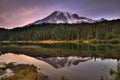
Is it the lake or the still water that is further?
the lake

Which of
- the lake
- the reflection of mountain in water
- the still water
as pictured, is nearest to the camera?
the still water

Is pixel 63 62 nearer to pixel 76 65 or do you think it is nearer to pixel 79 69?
pixel 76 65

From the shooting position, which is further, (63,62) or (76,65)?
(63,62)

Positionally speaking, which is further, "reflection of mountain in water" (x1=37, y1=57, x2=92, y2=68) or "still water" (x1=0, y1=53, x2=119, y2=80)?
"reflection of mountain in water" (x1=37, y1=57, x2=92, y2=68)

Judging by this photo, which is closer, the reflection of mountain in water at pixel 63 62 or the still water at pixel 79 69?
the still water at pixel 79 69

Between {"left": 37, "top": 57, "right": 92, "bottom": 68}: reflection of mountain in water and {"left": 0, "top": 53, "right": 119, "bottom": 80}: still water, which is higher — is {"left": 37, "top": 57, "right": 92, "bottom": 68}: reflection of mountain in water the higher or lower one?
the lower one

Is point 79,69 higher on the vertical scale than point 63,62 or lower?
higher

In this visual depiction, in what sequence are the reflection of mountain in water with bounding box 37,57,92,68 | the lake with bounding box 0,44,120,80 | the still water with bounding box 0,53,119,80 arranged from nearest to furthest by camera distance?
the still water with bounding box 0,53,119,80, the lake with bounding box 0,44,120,80, the reflection of mountain in water with bounding box 37,57,92,68

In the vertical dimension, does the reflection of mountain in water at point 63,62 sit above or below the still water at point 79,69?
below

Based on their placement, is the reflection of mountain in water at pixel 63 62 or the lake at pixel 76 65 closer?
the lake at pixel 76 65

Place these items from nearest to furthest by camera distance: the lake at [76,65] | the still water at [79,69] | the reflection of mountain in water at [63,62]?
the still water at [79,69]
the lake at [76,65]
the reflection of mountain in water at [63,62]

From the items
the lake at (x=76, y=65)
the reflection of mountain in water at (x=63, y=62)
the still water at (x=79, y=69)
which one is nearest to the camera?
the still water at (x=79, y=69)

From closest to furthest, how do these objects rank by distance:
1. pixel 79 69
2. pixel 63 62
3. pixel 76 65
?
pixel 79 69 < pixel 76 65 < pixel 63 62

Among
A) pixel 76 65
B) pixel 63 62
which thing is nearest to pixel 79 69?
pixel 76 65
